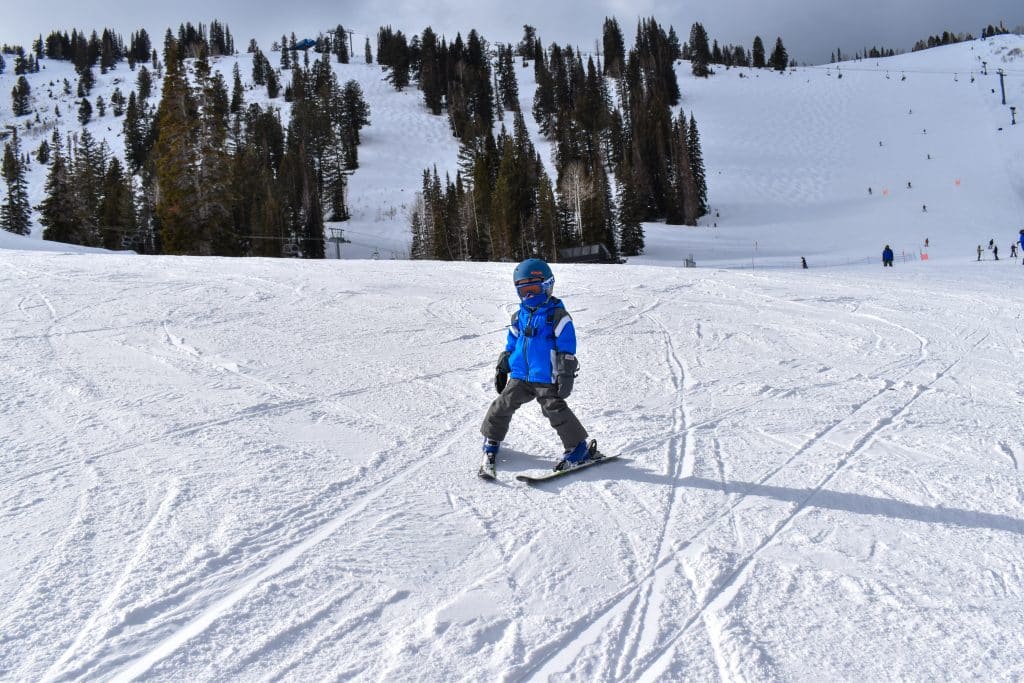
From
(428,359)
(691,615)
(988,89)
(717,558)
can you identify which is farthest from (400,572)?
(988,89)

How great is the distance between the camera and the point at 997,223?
47.3 m

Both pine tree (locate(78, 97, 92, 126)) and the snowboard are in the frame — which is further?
pine tree (locate(78, 97, 92, 126))

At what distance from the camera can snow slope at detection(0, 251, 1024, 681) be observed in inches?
99.6

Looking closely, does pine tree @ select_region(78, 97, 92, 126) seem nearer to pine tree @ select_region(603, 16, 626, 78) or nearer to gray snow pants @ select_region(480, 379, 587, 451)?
pine tree @ select_region(603, 16, 626, 78)

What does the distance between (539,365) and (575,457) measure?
75 cm

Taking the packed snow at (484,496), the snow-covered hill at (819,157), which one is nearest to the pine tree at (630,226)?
the snow-covered hill at (819,157)

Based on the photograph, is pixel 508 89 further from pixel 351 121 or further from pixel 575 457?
pixel 575 457

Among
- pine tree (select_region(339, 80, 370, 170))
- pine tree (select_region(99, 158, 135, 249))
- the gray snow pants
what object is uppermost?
pine tree (select_region(339, 80, 370, 170))

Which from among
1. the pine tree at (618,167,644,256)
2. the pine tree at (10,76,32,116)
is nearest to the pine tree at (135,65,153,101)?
the pine tree at (10,76,32,116)

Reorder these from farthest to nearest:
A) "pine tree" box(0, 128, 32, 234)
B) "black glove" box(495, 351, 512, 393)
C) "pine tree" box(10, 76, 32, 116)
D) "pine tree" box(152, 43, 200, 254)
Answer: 1. "pine tree" box(10, 76, 32, 116)
2. "pine tree" box(0, 128, 32, 234)
3. "pine tree" box(152, 43, 200, 254)
4. "black glove" box(495, 351, 512, 393)

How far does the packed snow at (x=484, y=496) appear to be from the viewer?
2.55 m

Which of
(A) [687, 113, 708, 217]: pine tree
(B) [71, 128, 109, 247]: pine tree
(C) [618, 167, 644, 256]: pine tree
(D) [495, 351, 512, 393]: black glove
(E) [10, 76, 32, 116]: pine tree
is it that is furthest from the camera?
(E) [10, 76, 32, 116]: pine tree

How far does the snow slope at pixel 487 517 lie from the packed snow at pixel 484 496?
0.02 meters

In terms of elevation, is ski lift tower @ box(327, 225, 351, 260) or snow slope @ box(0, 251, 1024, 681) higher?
ski lift tower @ box(327, 225, 351, 260)
